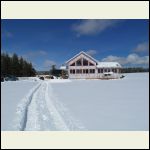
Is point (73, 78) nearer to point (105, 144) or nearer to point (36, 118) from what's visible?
point (36, 118)

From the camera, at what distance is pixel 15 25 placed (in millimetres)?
8711

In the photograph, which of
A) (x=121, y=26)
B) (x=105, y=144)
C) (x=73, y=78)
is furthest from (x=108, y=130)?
(x=73, y=78)

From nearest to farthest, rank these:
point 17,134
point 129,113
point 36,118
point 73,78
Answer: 1. point 17,134
2. point 36,118
3. point 129,113
4. point 73,78

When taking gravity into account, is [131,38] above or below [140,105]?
above

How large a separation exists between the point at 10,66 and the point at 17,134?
1216cm

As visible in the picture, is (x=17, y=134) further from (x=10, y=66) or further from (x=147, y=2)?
(x=10, y=66)

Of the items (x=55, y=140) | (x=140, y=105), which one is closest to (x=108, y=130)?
(x=55, y=140)

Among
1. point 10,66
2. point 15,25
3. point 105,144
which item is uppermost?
point 15,25

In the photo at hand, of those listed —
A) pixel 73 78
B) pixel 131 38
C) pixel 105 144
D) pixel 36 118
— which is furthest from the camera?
pixel 73 78

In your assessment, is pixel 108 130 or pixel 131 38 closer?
pixel 108 130

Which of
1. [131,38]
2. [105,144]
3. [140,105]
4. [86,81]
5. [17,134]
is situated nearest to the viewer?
[105,144]

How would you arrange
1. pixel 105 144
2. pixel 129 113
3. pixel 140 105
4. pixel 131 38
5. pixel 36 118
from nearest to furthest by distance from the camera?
pixel 105 144, pixel 36 118, pixel 129 113, pixel 140 105, pixel 131 38

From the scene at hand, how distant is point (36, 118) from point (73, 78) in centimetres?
1168

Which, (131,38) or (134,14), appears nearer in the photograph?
(134,14)
